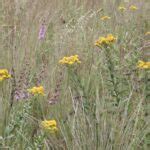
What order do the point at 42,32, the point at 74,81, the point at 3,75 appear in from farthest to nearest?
the point at 42,32, the point at 74,81, the point at 3,75

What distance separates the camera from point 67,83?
90.8 inches

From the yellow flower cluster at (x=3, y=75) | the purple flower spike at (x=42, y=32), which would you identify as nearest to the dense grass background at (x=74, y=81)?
the purple flower spike at (x=42, y=32)

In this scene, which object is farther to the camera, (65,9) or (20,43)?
(65,9)

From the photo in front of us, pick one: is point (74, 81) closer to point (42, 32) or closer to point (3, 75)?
point (3, 75)

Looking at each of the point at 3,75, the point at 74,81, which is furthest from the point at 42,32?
the point at 3,75

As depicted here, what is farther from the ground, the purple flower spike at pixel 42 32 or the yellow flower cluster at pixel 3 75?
the purple flower spike at pixel 42 32

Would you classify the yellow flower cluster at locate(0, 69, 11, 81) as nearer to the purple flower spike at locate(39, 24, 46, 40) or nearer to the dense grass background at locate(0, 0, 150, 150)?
the dense grass background at locate(0, 0, 150, 150)


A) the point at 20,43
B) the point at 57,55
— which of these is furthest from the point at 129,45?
the point at 20,43

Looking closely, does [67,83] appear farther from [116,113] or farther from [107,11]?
[107,11]

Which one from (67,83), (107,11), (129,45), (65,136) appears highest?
(107,11)

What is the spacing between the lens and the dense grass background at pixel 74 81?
1.78 m

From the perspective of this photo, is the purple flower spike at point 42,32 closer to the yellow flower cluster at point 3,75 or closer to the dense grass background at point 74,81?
the dense grass background at point 74,81

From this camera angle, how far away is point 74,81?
192 cm

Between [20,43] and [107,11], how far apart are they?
120 centimetres
